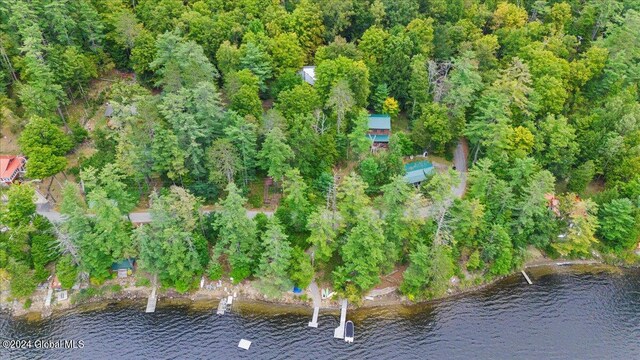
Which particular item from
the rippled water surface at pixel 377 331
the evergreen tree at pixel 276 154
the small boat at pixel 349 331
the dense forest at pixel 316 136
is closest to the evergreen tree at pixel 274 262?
the dense forest at pixel 316 136

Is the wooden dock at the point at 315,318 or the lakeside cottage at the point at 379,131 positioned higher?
the lakeside cottage at the point at 379,131

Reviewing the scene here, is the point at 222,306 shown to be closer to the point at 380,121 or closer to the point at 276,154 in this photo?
the point at 276,154

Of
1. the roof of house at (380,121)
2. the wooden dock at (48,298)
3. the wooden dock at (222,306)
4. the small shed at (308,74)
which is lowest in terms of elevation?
the wooden dock at (222,306)

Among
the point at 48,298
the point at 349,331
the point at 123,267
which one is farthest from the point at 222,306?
the point at 48,298

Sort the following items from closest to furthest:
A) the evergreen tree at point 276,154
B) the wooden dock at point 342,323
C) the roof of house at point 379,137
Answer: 1. the wooden dock at point 342,323
2. the evergreen tree at point 276,154
3. the roof of house at point 379,137

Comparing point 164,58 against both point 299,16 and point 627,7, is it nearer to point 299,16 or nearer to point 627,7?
point 299,16

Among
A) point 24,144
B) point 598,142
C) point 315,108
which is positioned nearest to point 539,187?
point 598,142

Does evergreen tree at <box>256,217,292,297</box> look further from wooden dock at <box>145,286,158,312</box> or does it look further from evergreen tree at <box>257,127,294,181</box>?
wooden dock at <box>145,286,158,312</box>

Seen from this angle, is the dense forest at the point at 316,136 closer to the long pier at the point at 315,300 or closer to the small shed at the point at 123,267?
the small shed at the point at 123,267
